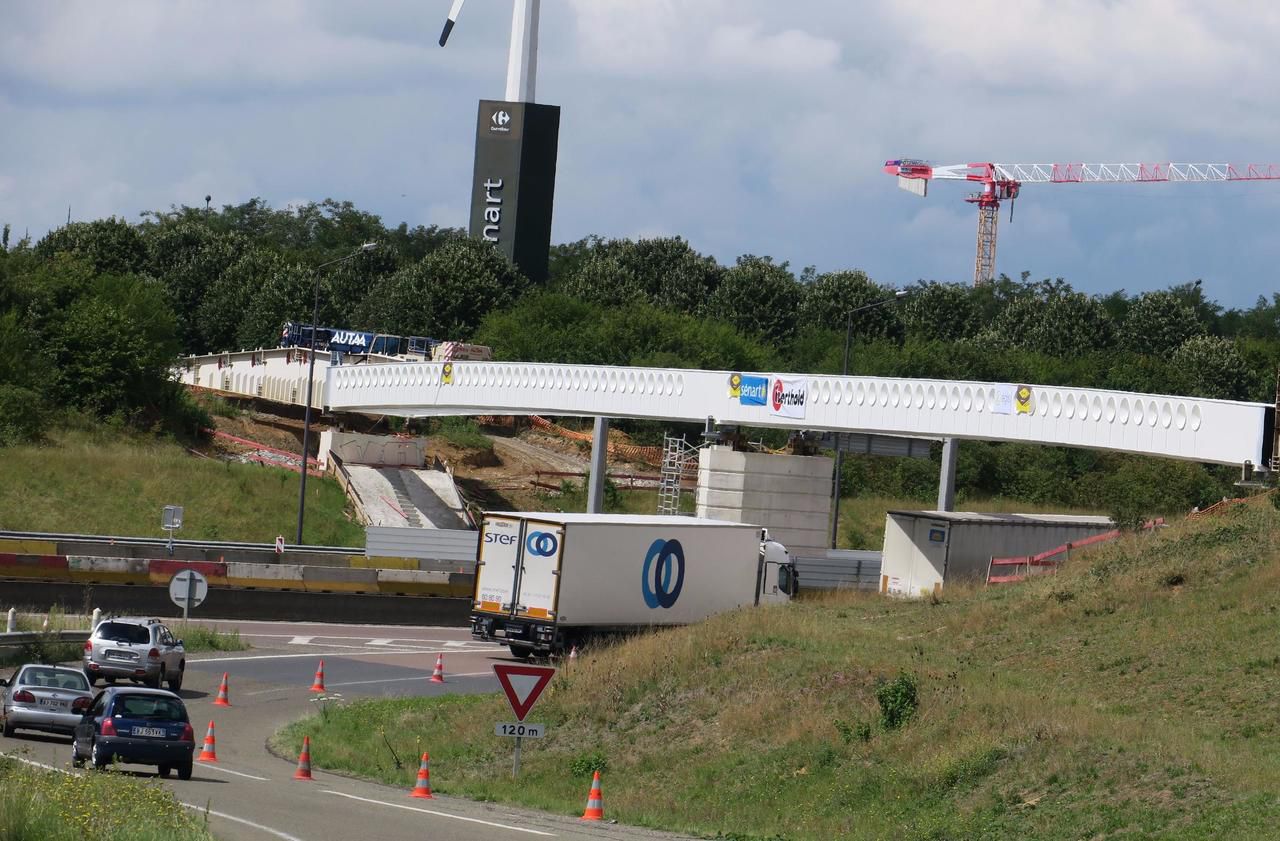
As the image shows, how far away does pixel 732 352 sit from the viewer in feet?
336

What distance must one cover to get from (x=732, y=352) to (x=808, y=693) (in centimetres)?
7726

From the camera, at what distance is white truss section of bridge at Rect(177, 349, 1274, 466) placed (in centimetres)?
4534

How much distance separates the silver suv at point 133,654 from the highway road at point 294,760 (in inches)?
32.1

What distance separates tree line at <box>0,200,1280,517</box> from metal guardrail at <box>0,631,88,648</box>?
1739 inches

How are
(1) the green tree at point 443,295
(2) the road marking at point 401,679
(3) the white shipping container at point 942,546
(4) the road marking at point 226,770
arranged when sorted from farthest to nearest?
(1) the green tree at point 443,295 < (3) the white shipping container at point 942,546 < (2) the road marking at point 401,679 < (4) the road marking at point 226,770

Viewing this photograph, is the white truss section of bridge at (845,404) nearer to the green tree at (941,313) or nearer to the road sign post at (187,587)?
the road sign post at (187,587)

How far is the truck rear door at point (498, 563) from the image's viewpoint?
37.6 m

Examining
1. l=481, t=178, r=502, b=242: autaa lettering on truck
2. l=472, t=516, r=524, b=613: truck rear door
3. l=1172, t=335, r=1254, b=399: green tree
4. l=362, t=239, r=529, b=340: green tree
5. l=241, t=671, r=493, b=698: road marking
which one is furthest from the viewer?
l=481, t=178, r=502, b=242: autaa lettering on truck

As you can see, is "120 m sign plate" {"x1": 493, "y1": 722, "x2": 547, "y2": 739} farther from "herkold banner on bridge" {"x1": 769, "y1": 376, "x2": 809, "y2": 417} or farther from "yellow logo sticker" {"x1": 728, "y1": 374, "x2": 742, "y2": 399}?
"yellow logo sticker" {"x1": 728, "y1": 374, "x2": 742, "y2": 399}

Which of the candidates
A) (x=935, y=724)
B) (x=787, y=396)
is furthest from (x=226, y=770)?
(x=787, y=396)

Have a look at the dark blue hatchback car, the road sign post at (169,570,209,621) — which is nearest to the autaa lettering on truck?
the road sign post at (169,570,209,621)

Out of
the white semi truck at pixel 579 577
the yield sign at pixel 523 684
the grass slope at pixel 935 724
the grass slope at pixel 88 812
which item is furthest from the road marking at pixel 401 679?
the grass slope at pixel 88 812

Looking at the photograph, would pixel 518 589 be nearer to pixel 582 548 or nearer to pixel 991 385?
pixel 582 548

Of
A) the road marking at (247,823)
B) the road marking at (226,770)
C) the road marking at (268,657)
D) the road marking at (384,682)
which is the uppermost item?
the road marking at (247,823)
